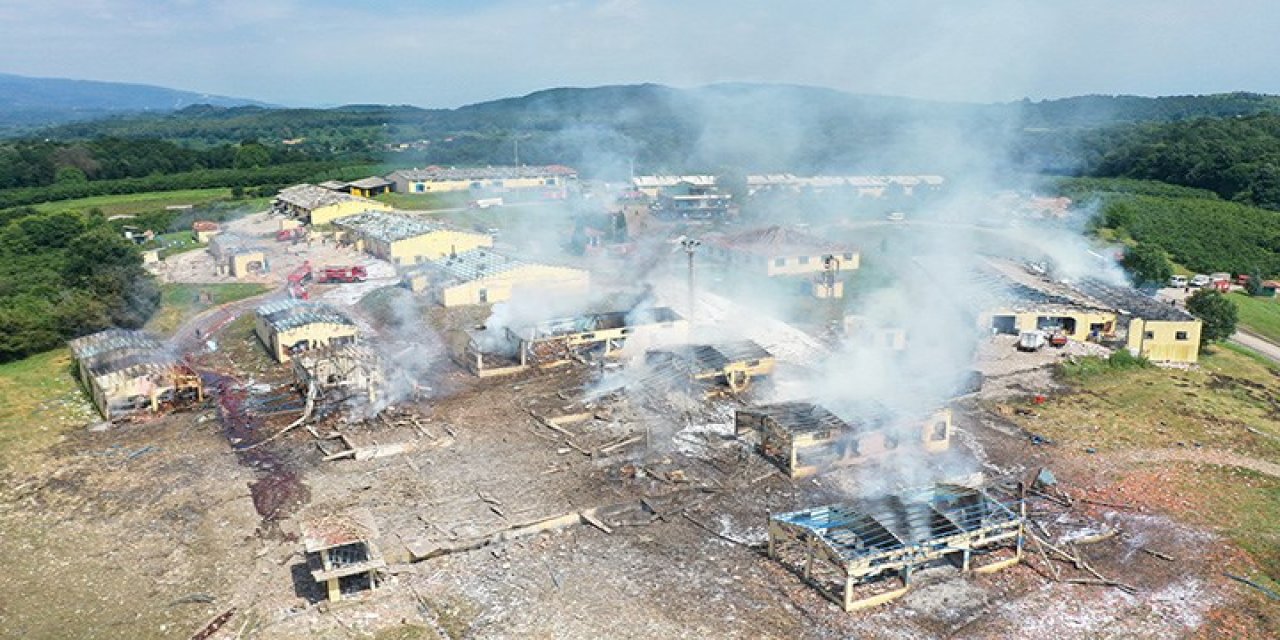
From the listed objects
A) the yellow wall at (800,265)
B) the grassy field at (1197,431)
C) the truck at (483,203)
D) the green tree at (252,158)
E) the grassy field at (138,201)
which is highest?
the green tree at (252,158)

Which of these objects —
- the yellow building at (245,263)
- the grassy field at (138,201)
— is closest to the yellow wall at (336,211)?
the yellow building at (245,263)

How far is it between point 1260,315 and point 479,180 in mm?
39588

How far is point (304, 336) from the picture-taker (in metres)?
22.4

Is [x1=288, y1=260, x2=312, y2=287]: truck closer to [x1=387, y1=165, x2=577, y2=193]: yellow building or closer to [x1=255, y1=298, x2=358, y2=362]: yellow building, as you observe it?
[x1=255, y1=298, x2=358, y2=362]: yellow building

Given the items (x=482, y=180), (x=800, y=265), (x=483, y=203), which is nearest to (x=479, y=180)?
→ (x=482, y=180)

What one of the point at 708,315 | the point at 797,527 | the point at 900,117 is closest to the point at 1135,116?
the point at 900,117

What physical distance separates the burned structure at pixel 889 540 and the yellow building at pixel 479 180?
40410 millimetres

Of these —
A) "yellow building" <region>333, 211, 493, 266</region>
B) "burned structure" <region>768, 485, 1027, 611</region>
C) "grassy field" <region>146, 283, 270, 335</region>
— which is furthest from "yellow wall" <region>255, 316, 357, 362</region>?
"burned structure" <region>768, 485, 1027, 611</region>

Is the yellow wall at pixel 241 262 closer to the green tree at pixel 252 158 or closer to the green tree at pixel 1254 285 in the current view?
the green tree at pixel 252 158

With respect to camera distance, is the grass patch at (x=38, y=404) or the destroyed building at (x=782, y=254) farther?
the destroyed building at (x=782, y=254)

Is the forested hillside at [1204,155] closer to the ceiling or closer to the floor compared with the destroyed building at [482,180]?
closer to the ceiling

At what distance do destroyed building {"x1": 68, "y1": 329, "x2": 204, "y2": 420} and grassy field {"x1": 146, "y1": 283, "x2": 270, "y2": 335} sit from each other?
4.80 metres

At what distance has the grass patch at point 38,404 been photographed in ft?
57.8

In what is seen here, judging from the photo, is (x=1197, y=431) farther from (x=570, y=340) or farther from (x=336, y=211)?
(x=336, y=211)
